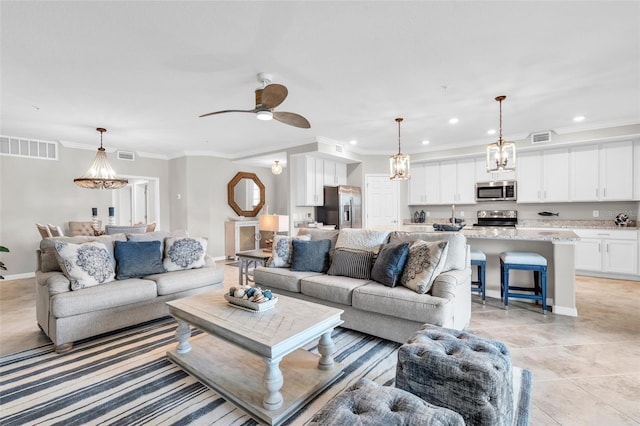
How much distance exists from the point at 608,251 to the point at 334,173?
5.04 meters

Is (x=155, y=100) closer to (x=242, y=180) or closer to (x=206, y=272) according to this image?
(x=206, y=272)

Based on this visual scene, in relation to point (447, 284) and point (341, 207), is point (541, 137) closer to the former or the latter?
point (341, 207)

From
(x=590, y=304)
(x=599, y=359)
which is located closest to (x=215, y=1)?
(x=599, y=359)

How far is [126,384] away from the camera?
6.91 feet

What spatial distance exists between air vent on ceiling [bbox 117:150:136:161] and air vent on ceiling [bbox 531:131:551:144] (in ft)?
26.6

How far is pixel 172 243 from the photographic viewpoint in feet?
12.2

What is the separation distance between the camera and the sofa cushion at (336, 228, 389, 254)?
3.41m

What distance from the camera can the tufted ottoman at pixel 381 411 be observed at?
113cm

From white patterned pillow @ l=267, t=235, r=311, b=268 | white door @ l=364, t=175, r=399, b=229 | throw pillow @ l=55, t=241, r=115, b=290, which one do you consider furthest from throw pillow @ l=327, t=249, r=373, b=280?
white door @ l=364, t=175, r=399, b=229

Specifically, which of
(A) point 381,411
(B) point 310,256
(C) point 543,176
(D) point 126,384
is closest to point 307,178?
(B) point 310,256

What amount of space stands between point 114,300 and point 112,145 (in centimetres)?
466

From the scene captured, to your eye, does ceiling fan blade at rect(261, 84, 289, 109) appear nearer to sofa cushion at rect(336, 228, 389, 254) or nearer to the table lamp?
sofa cushion at rect(336, 228, 389, 254)

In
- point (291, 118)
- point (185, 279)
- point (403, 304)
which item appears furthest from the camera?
point (185, 279)

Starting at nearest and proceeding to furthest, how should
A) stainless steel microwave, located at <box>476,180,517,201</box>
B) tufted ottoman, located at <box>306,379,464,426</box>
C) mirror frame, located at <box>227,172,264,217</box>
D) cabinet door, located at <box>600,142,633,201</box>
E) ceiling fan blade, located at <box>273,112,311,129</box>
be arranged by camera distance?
1. tufted ottoman, located at <box>306,379,464,426</box>
2. ceiling fan blade, located at <box>273,112,311,129</box>
3. cabinet door, located at <box>600,142,633,201</box>
4. stainless steel microwave, located at <box>476,180,517,201</box>
5. mirror frame, located at <box>227,172,264,217</box>
